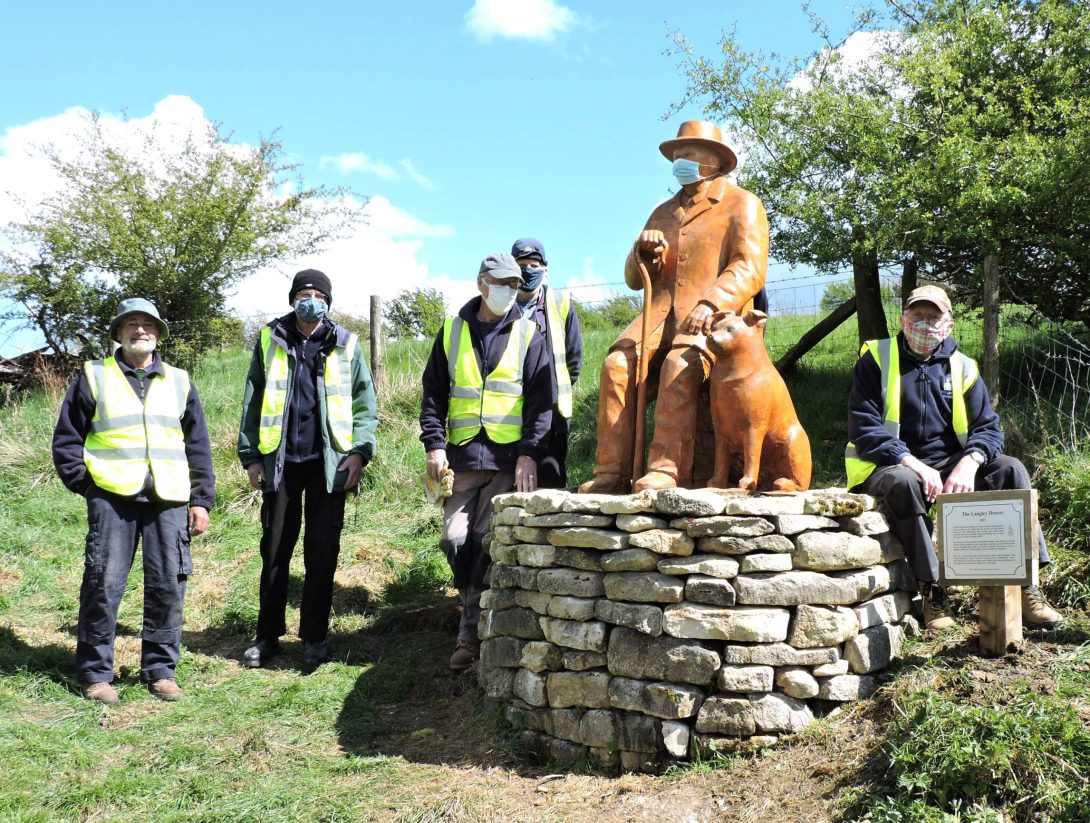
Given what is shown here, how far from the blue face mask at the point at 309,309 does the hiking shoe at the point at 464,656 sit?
2.03 meters

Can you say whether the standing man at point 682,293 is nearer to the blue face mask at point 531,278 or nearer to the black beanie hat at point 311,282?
the blue face mask at point 531,278

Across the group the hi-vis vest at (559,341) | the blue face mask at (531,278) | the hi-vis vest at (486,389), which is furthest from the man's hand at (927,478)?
the blue face mask at (531,278)

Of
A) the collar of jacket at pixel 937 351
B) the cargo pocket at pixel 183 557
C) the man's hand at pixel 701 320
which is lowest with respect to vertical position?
the cargo pocket at pixel 183 557

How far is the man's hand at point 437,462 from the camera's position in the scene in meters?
4.97

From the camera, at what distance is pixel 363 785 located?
152 inches

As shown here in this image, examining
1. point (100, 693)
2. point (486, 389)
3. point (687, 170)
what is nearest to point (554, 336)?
point (486, 389)

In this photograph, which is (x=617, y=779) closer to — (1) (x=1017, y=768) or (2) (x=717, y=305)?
(1) (x=1017, y=768)

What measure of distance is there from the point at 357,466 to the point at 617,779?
2310mm

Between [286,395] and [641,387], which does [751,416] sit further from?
[286,395]

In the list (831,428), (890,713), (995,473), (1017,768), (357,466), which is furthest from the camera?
(831,428)

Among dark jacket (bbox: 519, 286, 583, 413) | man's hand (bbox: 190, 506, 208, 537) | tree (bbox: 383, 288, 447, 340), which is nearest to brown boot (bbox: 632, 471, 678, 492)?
dark jacket (bbox: 519, 286, 583, 413)

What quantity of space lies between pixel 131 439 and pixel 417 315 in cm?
950

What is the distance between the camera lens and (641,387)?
461cm

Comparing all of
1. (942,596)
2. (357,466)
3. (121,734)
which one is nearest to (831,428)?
(942,596)
